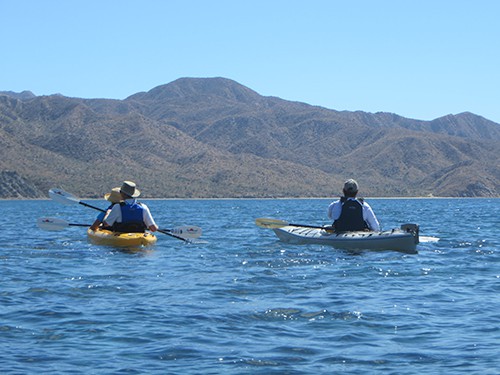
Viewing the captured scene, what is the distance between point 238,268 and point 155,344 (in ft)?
25.3

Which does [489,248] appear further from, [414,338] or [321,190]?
[321,190]

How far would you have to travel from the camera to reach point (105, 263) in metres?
18.0

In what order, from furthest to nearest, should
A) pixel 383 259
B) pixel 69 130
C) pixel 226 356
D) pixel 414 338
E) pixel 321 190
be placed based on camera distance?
pixel 69 130 → pixel 321 190 → pixel 383 259 → pixel 414 338 → pixel 226 356

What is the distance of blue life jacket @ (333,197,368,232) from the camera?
68.8 ft

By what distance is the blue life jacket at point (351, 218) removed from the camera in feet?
68.8

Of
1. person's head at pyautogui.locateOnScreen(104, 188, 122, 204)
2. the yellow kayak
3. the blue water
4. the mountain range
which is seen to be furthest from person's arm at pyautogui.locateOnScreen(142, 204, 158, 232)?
the mountain range

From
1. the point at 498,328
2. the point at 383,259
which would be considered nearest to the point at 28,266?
the point at 383,259

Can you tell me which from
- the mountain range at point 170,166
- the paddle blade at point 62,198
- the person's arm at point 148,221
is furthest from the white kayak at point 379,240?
the mountain range at point 170,166

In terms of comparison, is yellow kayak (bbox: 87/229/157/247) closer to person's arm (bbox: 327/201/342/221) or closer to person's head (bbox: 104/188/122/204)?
person's head (bbox: 104/188/122/204)

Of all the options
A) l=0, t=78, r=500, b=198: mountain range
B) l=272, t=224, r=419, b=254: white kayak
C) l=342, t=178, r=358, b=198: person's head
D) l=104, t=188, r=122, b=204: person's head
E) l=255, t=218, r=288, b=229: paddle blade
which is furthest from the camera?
l=0, t=78, r=500, b=198: mountain range

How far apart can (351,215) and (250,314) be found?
10.2 metres

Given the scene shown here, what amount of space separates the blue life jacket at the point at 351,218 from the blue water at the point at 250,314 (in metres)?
1.72

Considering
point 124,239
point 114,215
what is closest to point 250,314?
point 124,239

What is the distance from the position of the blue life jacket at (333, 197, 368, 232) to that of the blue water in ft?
5.65
